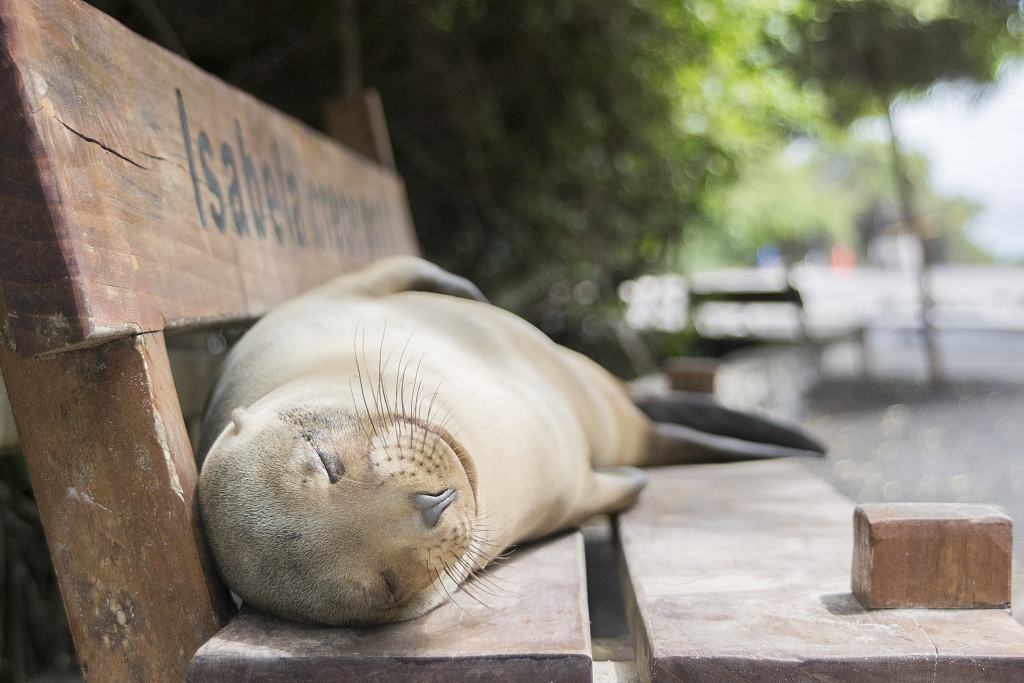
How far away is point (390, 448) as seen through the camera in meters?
1.17

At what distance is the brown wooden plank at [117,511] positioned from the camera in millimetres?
1197

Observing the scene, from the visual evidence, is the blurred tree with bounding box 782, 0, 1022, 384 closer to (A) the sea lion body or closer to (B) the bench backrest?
(A) the sea lion body

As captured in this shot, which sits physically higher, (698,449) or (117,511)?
(117,511)

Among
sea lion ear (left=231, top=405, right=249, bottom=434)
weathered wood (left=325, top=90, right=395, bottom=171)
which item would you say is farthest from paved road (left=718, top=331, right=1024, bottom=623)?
weathered wood (left=325, top=90, right=395, bottom=171)

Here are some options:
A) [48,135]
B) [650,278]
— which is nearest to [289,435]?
[48,135]

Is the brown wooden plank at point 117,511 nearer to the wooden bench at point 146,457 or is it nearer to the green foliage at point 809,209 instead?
the wooden bench at point 146,457

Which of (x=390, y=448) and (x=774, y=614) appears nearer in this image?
(x=390, y=448)

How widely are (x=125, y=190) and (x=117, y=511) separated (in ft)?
1.49

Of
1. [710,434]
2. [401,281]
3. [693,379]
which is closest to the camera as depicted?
[401,281]

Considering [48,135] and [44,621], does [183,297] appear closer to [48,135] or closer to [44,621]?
[48,135]

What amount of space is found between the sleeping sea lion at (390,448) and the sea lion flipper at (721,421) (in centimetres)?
52

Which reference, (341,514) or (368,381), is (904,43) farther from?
(341,514)

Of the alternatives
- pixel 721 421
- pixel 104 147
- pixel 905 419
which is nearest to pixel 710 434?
pixel 721 421

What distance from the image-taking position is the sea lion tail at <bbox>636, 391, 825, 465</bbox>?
8.45 ft
